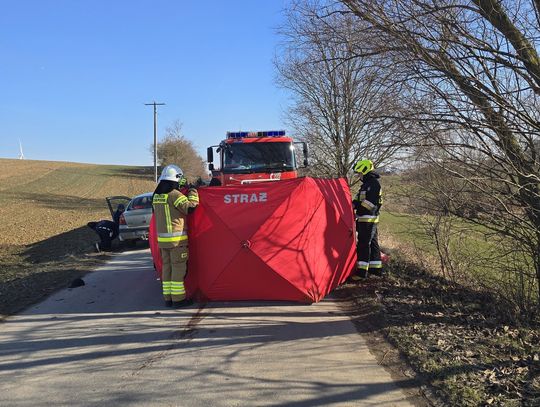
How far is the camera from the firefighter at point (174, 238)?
6711mm

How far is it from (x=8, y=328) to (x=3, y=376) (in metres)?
1.78

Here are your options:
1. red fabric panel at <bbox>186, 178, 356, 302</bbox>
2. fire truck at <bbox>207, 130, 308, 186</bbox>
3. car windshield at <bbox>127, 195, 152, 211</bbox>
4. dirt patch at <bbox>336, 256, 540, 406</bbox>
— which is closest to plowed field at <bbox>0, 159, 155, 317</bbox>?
car windshield at <bbox>127, 195, 152, 211</bbox>

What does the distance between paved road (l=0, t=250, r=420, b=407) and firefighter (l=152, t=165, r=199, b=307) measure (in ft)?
0.93

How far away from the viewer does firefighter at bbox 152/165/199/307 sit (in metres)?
6.71

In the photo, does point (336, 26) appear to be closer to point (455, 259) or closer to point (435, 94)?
point (435, 94)

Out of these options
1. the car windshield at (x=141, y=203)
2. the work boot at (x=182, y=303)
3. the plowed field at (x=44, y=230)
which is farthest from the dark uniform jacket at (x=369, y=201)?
the car windshield at (x=141, y=203)

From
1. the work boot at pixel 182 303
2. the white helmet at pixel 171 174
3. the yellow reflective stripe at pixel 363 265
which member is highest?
the white helmet at pixel 171 174

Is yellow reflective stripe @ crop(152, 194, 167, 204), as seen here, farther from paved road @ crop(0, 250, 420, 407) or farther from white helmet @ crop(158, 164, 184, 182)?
paved road @ crop(0, 250, 420, 407)

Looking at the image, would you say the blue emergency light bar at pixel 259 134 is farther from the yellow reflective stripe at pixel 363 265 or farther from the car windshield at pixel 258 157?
the yellow reflective stripe at pixel 363 265

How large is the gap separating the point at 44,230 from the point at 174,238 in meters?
18.4

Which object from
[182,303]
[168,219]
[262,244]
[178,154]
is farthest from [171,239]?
[178,154]

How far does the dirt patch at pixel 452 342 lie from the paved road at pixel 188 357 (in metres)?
0.33

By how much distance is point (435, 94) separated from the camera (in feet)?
17.2

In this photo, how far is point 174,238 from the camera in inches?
263
